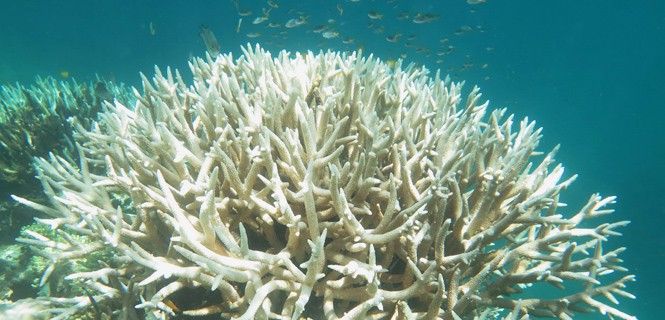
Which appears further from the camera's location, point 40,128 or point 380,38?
point 380,38

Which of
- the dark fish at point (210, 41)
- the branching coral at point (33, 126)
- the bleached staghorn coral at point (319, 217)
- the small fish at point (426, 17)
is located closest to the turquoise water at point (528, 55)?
the small fish at point (426, 17)

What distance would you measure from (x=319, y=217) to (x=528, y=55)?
69.9 metres

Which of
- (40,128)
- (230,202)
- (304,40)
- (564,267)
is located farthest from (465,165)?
(304,40)

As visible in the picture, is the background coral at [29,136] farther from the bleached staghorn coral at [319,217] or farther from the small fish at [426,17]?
the small fish at [426,17]

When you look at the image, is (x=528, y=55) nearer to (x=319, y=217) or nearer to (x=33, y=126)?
(x=33, y=126)

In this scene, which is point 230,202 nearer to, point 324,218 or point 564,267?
point 324,218

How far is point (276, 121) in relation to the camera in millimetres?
3012

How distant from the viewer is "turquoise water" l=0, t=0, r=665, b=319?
29.9 m

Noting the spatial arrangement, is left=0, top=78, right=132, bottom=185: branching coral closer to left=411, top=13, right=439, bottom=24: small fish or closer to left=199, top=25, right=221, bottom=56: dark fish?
left=199, top=25, right=221, bottom=56: dark fish

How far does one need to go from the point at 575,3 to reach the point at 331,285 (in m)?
76.8

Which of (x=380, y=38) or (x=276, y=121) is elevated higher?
(x=380, y=38)

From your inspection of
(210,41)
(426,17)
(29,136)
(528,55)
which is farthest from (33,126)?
(528,55)

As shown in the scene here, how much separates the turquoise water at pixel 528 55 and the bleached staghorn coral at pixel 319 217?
21857 mm

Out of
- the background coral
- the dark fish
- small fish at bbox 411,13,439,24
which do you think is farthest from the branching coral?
small fish at bbox 411,13,439,24
